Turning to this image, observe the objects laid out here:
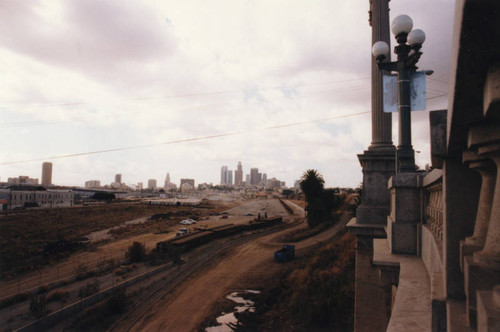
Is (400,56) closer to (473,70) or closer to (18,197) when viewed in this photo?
(473,70)

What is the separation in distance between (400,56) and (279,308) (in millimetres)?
13375

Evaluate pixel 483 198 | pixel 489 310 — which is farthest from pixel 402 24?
pixel 489 310

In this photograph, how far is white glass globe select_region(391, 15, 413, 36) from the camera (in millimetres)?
7002

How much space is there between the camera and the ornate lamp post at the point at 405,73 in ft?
22.4

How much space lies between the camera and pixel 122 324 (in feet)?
46.8

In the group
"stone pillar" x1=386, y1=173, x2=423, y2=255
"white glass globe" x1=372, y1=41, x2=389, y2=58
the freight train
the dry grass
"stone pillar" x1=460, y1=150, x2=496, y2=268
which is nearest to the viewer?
"stone pillar" x1=460, y1=150, x2=496, y2=268

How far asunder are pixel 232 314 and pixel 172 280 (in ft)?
23.2

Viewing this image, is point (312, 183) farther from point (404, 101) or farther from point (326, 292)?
point (404, 101)

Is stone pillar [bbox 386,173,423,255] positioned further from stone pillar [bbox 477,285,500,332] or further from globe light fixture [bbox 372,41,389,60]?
globe light fixture [bbox 372,41,389,60]

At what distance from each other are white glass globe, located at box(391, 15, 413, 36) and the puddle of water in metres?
13.0

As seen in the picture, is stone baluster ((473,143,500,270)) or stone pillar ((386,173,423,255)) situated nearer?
stone baluster ((473,143,500,270))

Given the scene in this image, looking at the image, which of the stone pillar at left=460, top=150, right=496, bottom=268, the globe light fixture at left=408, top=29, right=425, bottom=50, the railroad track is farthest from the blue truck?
the stone pillar at left=460, top=150, right=496, bottom=268

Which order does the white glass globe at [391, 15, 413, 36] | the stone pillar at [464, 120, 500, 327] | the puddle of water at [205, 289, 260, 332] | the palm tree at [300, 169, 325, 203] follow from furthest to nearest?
the palm tree at [300, 169, 325, 203], the puddle of water at [205, 289, 260, 332], the white glass globe at [391, 15, 413, 36], the stone pillar at [464, 120, 500, 327]

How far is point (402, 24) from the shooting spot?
7.05 m
